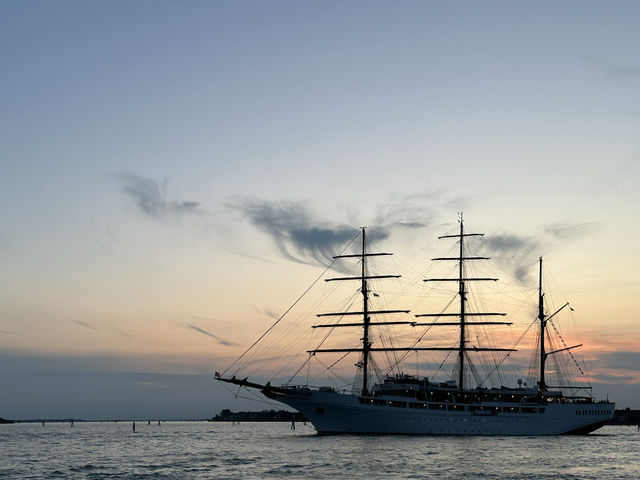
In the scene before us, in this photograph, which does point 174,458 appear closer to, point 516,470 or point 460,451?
point 460,451

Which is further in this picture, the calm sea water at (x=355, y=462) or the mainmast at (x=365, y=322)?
the mainmast at (x=365, y=322)

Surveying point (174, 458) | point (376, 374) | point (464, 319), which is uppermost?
point (464, 319)

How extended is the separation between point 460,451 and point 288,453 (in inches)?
772

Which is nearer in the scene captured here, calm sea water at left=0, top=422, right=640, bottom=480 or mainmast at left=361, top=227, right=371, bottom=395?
calm sea water at left=0, top=422, right=640, bottom=480

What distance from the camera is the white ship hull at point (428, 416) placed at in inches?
4109

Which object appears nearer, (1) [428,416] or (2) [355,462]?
(2) [355,462]

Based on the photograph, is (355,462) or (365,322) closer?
(355,462)

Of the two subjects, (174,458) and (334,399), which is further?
(334,399)

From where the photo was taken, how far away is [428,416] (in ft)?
357

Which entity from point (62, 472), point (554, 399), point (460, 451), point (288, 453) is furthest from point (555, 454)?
point (62, 472)

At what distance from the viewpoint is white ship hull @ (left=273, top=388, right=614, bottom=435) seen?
104375mm

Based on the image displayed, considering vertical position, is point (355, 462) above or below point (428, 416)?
below

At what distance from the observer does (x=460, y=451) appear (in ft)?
262

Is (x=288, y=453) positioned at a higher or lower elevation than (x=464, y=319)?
lower
